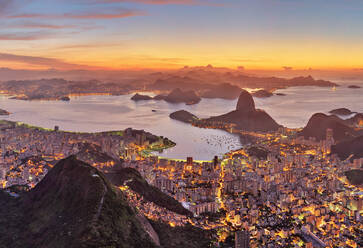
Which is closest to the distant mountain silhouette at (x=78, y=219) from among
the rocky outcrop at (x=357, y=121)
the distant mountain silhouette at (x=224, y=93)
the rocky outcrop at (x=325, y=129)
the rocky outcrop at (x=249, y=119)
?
the rocky outcrop at (x=325, y=129)

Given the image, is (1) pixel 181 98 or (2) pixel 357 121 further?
(1) pixel 181 98

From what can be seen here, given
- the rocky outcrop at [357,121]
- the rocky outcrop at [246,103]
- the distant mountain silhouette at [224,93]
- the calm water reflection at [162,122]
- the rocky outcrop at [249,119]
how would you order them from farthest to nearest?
the distant mountain silhouette at [224,93] < the rocky outcrop at [246,103] < the rocky outcrop at [249,119] < the rocky outcrop at [357,121] < the calm water reflection at [162,122]

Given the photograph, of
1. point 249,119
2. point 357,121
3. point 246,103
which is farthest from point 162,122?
point 357,121

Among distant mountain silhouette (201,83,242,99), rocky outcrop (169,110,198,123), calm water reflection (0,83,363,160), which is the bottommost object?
calm water reflection (0,83,363,160)

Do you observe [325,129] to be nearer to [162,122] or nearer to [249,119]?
[249,119]

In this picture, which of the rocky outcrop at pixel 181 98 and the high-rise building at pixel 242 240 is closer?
the high-rise building at pixel 242 240

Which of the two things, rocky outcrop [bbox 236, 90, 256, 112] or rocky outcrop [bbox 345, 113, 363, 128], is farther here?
rocky outcrop [bbox 236, 90, 256, 112]

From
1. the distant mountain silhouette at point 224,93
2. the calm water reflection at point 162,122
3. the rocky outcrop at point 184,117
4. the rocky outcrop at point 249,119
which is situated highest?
the distant mountain silhouette at point 224,93

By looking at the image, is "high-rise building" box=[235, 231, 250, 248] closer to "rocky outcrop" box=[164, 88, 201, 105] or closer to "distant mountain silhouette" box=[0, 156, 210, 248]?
"distant mountain silhouette" box=[0, 156, 210, 248]

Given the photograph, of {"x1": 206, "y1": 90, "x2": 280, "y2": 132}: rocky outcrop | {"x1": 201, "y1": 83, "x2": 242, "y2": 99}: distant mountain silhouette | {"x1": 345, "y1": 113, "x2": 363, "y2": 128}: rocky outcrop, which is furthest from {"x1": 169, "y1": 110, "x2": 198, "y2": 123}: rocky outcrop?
{"x1": 201, "y1": 83, "x2": 242, "y2": 99}: distant mountain silhouette

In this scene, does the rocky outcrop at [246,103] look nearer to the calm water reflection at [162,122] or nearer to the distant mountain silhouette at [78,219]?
the calm water reflection at [162,122]
